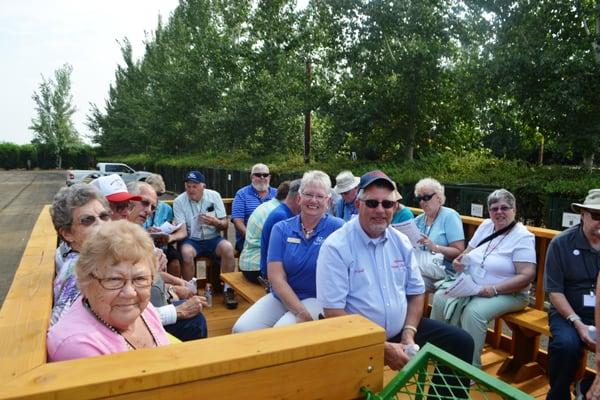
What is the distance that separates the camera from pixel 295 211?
404 centimetres

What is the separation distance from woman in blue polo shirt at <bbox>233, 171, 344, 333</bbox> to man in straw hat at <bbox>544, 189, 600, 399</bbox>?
1.44 metres

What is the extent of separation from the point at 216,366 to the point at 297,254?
211 cm

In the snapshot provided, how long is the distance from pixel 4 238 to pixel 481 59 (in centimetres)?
1223

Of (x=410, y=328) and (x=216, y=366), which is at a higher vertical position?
(x=216, y=366)

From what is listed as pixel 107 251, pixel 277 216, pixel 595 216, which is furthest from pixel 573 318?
pixel 107 251

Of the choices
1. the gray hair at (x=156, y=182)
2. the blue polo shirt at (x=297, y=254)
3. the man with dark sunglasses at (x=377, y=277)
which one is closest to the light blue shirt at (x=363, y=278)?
the man with dark sunglasses at (x=377, y=277)

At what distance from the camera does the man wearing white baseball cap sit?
3.26 meters

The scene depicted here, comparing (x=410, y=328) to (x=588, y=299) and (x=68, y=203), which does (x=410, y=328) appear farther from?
(x=68, y=203)

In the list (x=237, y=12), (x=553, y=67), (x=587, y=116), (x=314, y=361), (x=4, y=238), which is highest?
(x=237, y=12)

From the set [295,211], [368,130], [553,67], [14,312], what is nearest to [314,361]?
[14,312]

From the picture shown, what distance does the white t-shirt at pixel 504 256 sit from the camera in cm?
347

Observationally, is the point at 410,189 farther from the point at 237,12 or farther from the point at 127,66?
the point at 127,66

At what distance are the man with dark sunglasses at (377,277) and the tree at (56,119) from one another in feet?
221

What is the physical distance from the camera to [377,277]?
270 centimetres
